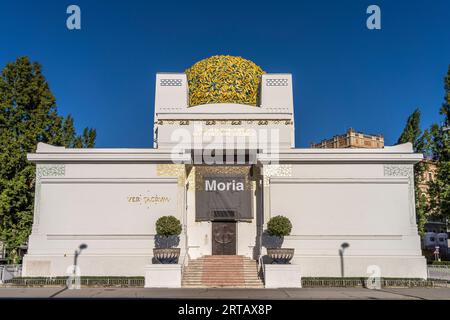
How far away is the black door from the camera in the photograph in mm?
20203

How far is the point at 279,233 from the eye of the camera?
17.1 meters

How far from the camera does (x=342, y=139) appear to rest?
63344 mm

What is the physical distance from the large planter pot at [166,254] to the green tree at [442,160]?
50.8 feet

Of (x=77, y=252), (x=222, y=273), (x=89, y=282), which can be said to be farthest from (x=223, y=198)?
(x=89, y=282)

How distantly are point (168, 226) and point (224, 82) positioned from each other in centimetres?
865

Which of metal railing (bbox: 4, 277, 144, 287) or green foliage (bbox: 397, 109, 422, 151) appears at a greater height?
green foliage (bbox: 397, 109, 422, 151)

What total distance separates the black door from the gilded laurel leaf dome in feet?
20.9

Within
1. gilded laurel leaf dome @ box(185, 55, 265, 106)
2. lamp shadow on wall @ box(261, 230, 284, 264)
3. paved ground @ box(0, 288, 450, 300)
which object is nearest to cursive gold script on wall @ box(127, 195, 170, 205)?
paved ground @ box(0, 288, 450, 300)

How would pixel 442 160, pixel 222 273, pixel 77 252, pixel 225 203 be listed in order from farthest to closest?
pixel 442 160 < pixel 225 203 < pixel 77 252 < pixel 222 273


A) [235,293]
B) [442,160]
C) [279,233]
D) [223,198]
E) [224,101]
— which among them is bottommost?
[235,293]

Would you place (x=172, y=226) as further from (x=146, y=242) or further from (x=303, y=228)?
(x=303, y=228)

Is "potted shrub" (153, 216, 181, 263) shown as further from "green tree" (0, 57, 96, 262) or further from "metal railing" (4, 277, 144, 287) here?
"green tree" (0, 57, 96, 262)

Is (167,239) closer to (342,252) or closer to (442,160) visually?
(342,252)
